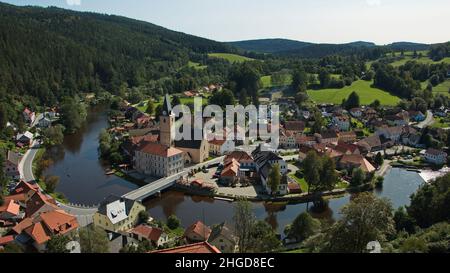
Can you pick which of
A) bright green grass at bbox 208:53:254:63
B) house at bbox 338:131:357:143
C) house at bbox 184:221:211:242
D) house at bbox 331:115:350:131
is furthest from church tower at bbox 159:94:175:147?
bright green grass at bbox 208:53:254:63

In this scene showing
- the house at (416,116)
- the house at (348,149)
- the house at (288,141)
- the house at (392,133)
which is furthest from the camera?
the house at (416,116)

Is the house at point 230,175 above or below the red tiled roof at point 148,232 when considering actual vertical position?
above

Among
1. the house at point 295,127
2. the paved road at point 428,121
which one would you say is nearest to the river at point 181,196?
the house at point 295,127

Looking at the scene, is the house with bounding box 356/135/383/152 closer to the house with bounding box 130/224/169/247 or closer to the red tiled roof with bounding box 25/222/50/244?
the house with bounding box 130/224/169/247

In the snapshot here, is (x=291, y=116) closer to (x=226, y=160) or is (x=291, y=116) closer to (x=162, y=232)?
(x=226, y=160)

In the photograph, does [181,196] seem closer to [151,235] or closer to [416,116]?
[151,235]

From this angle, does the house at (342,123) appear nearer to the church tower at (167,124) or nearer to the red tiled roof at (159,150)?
the church tower at (167,124)

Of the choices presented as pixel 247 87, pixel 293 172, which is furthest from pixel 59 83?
pixel 293 172
